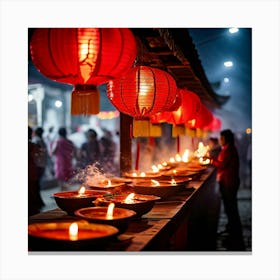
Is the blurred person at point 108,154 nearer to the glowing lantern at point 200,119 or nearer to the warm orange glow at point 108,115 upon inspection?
the warm orange glow at point 108,115

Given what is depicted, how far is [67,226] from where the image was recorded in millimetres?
2457

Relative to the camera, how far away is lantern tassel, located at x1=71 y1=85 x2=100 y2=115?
2.56 metres

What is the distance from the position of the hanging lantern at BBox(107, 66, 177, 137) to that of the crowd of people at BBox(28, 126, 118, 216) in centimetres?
136

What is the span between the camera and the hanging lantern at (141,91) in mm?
3291

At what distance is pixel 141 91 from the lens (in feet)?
10.8

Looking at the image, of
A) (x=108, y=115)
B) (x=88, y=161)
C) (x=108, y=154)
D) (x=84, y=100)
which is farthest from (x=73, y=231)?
(x=108, y=115)

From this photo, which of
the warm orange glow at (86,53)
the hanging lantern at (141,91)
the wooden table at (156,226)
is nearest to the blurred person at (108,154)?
the wooden table at (156,226)

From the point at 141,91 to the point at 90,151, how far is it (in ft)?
18.3

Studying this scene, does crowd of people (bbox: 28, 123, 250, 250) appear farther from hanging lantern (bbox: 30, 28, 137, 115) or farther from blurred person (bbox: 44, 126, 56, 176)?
hanging lantern (bbox: 30, 28, 137, 115)

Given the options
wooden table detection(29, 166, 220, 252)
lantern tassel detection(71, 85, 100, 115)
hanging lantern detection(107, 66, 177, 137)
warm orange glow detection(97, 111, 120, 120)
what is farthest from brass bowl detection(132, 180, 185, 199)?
warm orange glow detection(97, 111, 120, 120)
